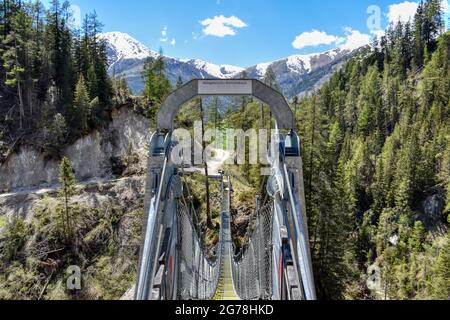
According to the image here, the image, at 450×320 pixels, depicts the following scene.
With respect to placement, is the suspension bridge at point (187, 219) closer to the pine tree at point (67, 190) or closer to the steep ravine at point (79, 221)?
the steep ravine at point (79, 221)

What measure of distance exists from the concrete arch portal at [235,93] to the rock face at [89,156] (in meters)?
22.0

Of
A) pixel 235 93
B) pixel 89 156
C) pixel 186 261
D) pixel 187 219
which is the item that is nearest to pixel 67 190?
pixel 89 156

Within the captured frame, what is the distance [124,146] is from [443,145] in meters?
45.6

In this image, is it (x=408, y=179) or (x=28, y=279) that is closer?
(x=28, y=279)

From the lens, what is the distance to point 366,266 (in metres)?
37.2

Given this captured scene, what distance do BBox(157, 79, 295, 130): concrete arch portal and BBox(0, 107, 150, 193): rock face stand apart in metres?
22.0

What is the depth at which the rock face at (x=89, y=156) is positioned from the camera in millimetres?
23391

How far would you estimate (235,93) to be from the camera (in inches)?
179

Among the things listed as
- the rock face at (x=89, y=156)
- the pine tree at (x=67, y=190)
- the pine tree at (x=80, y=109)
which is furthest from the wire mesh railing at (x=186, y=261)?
the pine tree at (x=80, y=109)

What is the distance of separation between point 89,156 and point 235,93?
78.6 ft

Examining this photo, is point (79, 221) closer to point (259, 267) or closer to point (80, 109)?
point (80, 109)

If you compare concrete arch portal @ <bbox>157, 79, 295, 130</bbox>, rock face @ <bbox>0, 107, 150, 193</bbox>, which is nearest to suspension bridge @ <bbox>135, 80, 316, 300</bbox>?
concrete arch portal @ <bbox>157, 79, 295, 130</bbox>
